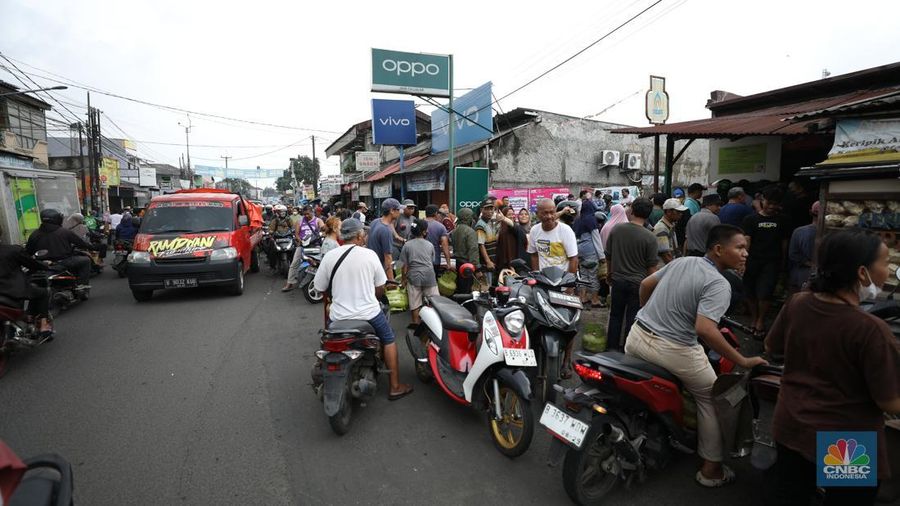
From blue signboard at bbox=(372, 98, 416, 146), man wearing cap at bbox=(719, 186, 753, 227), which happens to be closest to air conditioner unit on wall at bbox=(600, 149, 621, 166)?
blue signboard at bbox=(372, 98, 416, 146)

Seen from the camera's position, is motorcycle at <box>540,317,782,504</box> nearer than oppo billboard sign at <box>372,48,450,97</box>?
Yes

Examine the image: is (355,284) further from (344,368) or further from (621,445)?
(621,445)

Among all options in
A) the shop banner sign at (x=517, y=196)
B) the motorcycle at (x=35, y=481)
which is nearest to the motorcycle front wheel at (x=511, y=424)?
the motorcycle at (x=35, y=481)

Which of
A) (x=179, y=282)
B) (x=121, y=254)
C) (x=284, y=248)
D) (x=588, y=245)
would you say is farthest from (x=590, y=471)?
(x=121, y=254)

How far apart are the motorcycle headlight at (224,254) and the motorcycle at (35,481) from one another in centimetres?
661

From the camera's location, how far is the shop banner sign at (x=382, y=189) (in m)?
20.5

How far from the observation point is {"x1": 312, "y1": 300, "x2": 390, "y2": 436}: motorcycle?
3.47m

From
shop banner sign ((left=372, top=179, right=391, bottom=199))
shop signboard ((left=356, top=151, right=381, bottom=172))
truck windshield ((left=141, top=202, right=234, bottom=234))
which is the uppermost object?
shop signboard ((left=356, top=151, right=381, bottom=172))

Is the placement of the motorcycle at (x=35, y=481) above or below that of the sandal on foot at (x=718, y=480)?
above

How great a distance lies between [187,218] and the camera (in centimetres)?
870

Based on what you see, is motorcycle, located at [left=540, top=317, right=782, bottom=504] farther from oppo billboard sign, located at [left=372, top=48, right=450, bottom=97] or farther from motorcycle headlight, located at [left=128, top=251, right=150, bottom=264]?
oppo billboard sign, located at [left=372, top=48, right=450, bottom=97]

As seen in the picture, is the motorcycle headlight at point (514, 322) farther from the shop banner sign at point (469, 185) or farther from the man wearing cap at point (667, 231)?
the shop banner sign at point (469, 185)

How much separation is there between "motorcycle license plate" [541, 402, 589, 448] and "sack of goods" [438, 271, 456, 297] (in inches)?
158

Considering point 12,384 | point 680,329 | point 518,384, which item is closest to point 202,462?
point 518,384
